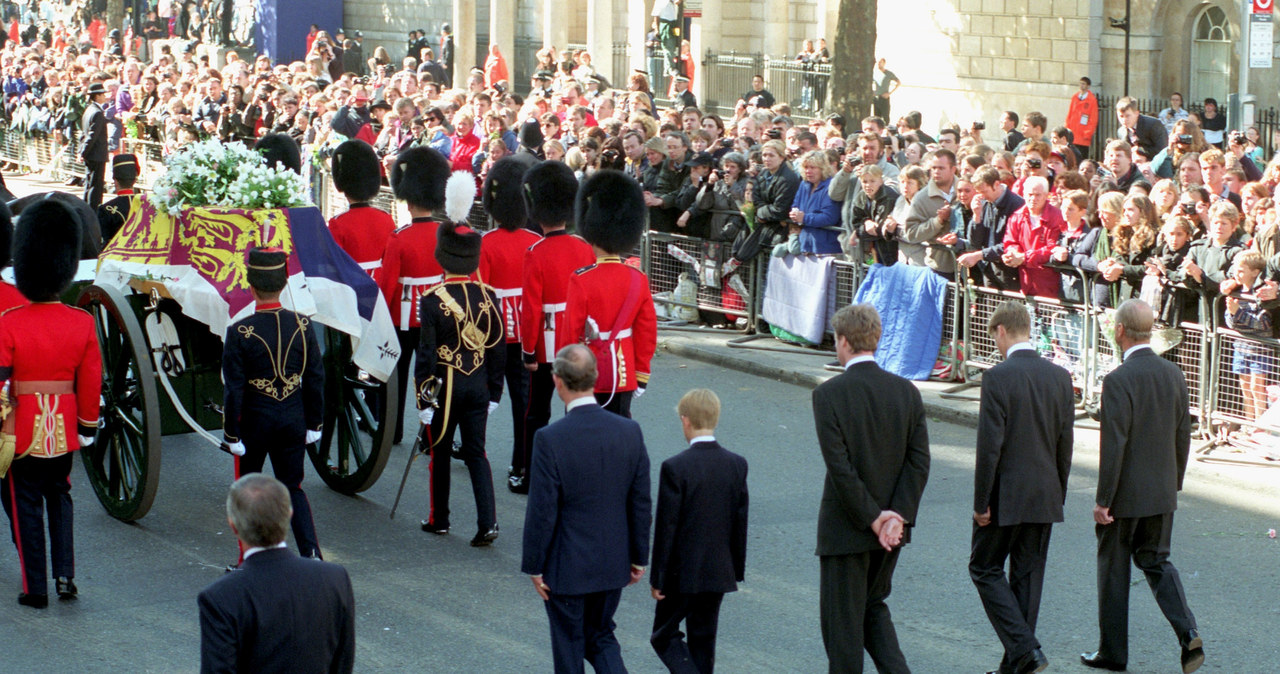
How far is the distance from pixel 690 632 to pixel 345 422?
3.54 meters

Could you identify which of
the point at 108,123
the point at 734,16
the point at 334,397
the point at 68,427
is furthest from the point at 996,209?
the point at 734,16

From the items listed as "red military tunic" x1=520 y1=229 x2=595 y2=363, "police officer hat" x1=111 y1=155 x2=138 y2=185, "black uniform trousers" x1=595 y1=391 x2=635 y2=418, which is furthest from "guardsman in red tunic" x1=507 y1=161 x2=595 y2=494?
"police officer hat" x1=111 y1=155 x2=138 y2=185

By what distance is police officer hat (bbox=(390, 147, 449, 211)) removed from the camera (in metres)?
9.98

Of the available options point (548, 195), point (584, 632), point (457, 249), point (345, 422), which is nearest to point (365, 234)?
point (548, 195)

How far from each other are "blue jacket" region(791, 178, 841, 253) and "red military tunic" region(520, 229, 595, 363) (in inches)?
160

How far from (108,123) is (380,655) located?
53.2 feet

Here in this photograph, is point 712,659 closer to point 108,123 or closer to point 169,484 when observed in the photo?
point 169,484

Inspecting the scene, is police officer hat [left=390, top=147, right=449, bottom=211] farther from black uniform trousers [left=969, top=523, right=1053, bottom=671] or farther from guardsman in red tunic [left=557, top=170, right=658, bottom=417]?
black uniform trousers [left=969, top=523, right=1053, bottom=671]

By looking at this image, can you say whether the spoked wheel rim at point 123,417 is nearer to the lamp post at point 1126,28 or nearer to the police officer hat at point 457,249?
the police officer hat at point 457,249

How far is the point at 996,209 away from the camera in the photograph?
1178cm

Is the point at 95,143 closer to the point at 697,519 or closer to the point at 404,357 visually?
the point at 404,357

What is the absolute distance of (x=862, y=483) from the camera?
6.06 metres

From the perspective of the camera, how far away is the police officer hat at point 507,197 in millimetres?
9797

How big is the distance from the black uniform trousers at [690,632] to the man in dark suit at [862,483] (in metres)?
0.42
